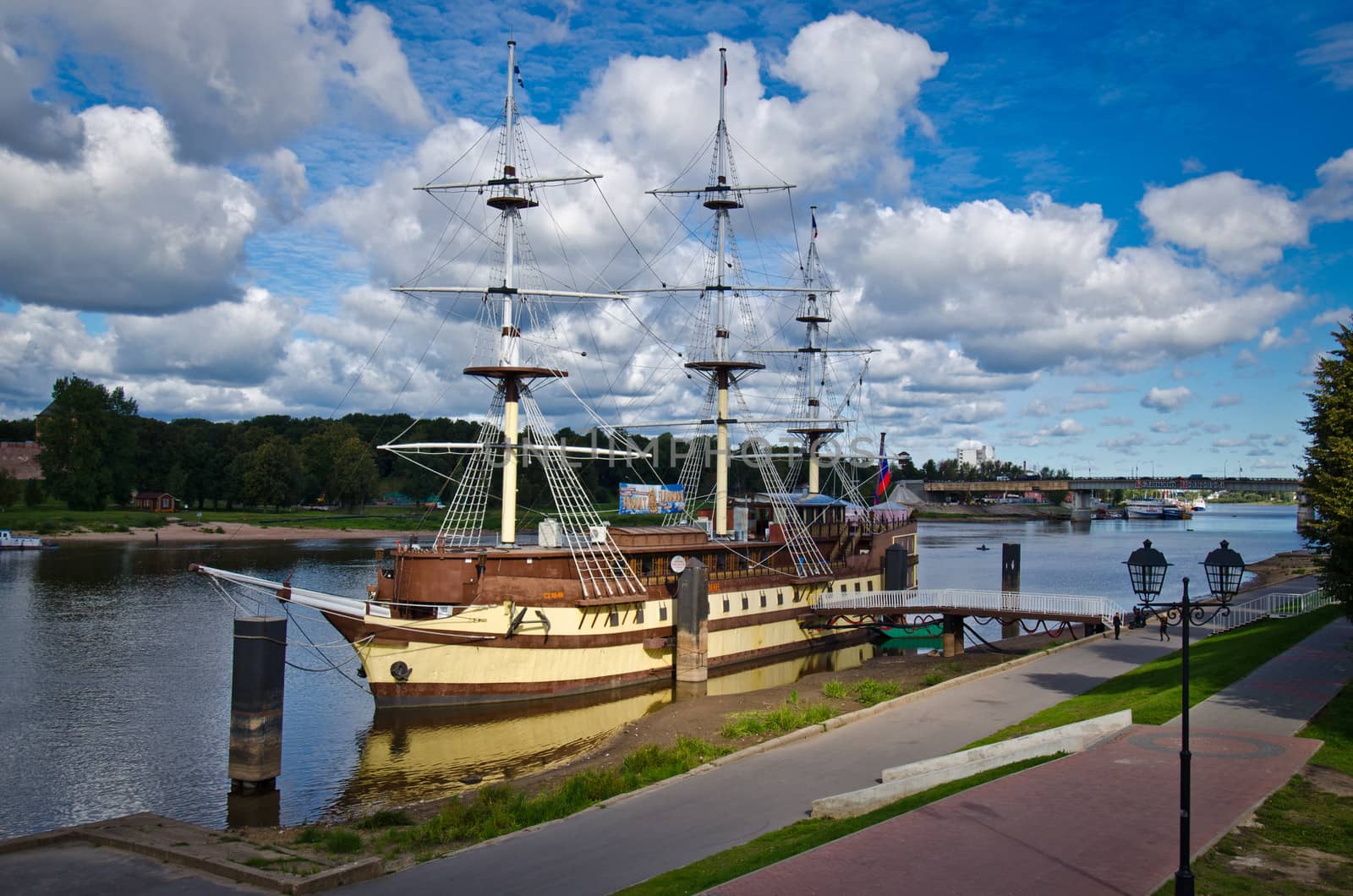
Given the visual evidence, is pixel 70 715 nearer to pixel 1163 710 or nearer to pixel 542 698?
pixel 542 698

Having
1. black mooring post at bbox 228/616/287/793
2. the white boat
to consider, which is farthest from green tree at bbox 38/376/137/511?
black mooring post at bbox 228/616/287/793

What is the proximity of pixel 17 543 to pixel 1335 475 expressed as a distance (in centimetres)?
9926

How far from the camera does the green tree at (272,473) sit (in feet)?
391

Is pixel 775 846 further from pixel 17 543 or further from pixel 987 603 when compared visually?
pixel 17 543

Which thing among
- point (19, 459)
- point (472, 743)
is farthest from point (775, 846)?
point (19, 459)

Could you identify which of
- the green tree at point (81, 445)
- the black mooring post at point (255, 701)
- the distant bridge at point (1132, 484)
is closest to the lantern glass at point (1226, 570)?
the black mooring post at point (255, 701)

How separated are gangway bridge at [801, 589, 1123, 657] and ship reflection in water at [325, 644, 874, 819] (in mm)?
9334

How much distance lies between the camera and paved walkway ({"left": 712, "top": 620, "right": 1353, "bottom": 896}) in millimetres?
11812

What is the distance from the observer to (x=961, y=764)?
57.1 ft

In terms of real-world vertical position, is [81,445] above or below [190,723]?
above

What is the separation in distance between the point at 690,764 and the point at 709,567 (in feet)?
67.9

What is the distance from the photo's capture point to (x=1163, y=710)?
67.9ft

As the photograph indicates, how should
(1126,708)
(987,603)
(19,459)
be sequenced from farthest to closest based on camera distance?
(19,459) → (987,603) → (1126,708)

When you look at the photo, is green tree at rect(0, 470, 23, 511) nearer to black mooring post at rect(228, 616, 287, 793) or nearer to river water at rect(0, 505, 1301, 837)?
river water at rect(0, 505, 1301, 837)
